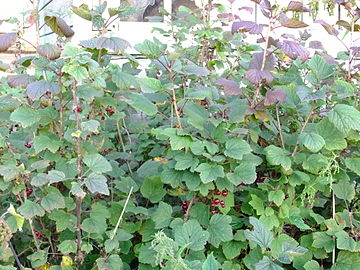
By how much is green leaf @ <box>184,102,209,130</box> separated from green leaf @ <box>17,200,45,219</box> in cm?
55

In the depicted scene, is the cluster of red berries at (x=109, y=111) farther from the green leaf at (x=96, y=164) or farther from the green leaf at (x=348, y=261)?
the green leaf at (x=348, y=261)

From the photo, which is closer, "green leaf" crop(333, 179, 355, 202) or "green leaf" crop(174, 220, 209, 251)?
"green leaf" crop(174, 220, 209, 251)

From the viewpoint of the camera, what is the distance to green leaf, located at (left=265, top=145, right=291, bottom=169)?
1.72 metres

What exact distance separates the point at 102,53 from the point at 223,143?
1.88 ft

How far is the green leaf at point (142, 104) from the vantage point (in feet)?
5.95

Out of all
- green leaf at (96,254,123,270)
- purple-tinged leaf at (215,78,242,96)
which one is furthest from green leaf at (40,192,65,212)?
purple-tinged leaf at (215,78,242,96)

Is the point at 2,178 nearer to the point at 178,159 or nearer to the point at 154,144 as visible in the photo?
the point at 178,159

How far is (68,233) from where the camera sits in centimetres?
180

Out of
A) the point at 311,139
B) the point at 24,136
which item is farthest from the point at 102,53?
the point at 311,139

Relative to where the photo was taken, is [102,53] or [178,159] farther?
[102,53]

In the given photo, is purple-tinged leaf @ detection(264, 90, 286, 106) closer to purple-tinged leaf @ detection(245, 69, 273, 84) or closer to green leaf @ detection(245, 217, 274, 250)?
purple-tinged leaf @ detection(245, 69, 273, 84)

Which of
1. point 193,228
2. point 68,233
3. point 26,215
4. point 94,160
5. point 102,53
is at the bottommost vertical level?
point 68,233

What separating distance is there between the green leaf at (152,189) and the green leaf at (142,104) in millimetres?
241

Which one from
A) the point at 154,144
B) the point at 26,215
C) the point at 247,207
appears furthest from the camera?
the point at 154,144
